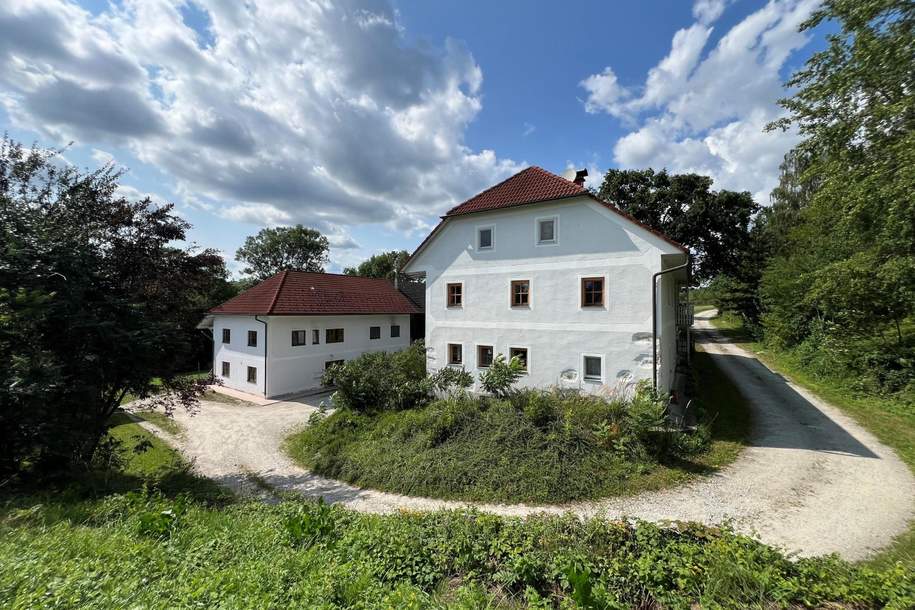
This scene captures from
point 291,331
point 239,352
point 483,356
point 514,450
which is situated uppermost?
point 291,331

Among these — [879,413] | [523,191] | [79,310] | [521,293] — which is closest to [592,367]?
[521,293]

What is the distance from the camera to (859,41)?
9711mm

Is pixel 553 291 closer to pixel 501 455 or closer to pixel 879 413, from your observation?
pixel 501 455

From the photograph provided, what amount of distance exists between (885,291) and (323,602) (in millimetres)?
22640

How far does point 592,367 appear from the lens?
41.5 feet

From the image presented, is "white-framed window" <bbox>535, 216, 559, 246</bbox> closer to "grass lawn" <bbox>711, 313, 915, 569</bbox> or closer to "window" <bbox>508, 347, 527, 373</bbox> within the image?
"window" <bbox>508, 347, 527, 373</bbox>

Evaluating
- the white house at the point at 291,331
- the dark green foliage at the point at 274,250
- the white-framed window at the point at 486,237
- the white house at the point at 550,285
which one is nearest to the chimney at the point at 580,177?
the white house at the point at 550,285

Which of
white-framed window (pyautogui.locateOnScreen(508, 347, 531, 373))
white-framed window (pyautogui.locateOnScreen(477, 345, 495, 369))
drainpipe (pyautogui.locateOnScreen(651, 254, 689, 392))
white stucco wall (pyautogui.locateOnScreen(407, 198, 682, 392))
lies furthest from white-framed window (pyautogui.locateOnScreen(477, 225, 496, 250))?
drainpipe (pyautogui.locateOnScreen(651, 254, 689, 392))

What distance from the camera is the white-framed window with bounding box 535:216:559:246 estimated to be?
13.4 meters

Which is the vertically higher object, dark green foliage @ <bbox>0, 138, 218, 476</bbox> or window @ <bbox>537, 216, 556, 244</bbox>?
window @ <bbox>537, 216, 556, 244</bbox>

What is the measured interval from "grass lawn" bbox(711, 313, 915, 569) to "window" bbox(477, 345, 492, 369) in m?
10.8

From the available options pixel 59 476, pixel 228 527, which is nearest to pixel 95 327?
pixel 59 476

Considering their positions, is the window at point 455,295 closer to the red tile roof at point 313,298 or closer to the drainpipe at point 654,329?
the drainpipe at point 654,329

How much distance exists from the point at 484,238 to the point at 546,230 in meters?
2.68
